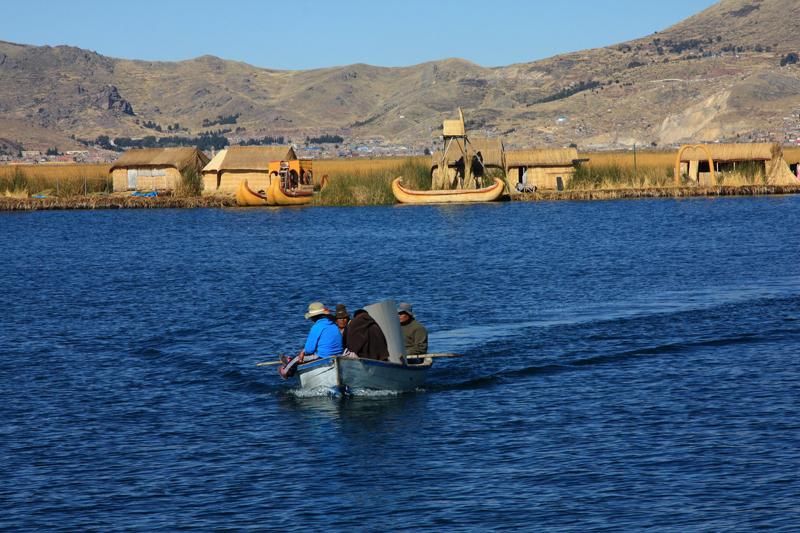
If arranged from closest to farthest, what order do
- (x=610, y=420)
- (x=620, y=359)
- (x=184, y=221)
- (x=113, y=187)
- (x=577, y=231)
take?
1. (x=610, y=420)
2. (x=620, y=359)
3. (x=577, y=231)
4. (x=184, y=221)
5. (x=113, y=187)

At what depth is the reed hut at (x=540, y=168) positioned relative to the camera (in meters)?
92.4

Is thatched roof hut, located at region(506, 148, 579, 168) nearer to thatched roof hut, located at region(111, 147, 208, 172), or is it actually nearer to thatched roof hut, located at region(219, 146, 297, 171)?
thatched roof hut, located at region(219, 146, 297, 171)

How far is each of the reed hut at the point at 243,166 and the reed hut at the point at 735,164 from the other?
3094cm

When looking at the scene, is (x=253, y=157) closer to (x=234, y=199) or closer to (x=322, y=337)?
(x=234, y=199)

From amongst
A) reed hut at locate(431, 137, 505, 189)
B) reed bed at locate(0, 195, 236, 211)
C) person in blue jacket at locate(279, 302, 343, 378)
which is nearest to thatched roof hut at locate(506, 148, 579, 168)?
reed hut at locate(431, 137, 505, 189)

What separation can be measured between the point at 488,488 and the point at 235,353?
44.9 ft

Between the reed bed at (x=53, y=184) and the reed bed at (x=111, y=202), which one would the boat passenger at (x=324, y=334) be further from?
the reed bed at (x=53, y=184)

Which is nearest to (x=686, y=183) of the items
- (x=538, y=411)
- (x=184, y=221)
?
(x=184, y=221)

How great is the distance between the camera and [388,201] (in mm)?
95875

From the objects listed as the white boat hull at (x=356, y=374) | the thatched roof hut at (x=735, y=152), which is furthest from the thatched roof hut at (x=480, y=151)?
the white boat hull at (x=356, y=374)

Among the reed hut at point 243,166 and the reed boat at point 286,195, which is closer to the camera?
the reed boat at point 286,195

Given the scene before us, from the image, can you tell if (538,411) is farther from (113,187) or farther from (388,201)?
(113,187)

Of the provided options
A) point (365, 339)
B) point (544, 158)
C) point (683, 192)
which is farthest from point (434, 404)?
point (683, 192)

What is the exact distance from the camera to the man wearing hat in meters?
26.7
